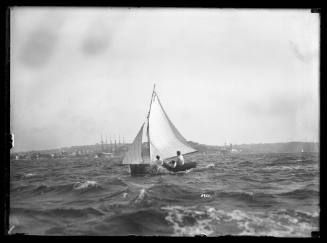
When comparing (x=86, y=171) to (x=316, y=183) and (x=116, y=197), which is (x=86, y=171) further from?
(x=316, y=183)

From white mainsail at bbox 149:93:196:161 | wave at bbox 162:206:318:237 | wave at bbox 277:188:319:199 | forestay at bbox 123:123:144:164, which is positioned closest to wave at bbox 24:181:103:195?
forestay at bbox 123:123:144:164

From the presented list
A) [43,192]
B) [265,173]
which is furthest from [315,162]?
[43,192]

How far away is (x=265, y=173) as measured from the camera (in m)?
6.60

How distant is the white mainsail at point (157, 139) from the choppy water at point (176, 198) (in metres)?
0.55

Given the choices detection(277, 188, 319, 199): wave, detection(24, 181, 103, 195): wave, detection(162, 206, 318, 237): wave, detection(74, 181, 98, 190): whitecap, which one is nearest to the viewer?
detection(162, 206, 318, 237): wave

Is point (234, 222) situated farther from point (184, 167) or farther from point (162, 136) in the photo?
point (162, 136)

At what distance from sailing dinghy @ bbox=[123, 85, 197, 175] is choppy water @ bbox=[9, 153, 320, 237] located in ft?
1.47

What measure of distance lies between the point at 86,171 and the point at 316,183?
16.4ft

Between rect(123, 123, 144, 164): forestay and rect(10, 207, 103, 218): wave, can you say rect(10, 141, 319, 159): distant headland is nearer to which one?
rect(123, 123, 144, 164): forestay

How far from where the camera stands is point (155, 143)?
8336 mm

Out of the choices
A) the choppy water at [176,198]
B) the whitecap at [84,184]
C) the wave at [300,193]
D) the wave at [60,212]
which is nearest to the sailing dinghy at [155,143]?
the choppy water at [176,198]

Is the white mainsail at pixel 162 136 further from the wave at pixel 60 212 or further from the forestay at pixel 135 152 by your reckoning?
the wave at pixel 60 212

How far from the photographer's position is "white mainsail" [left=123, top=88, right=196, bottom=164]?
22.0ft

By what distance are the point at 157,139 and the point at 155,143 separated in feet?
0.58
